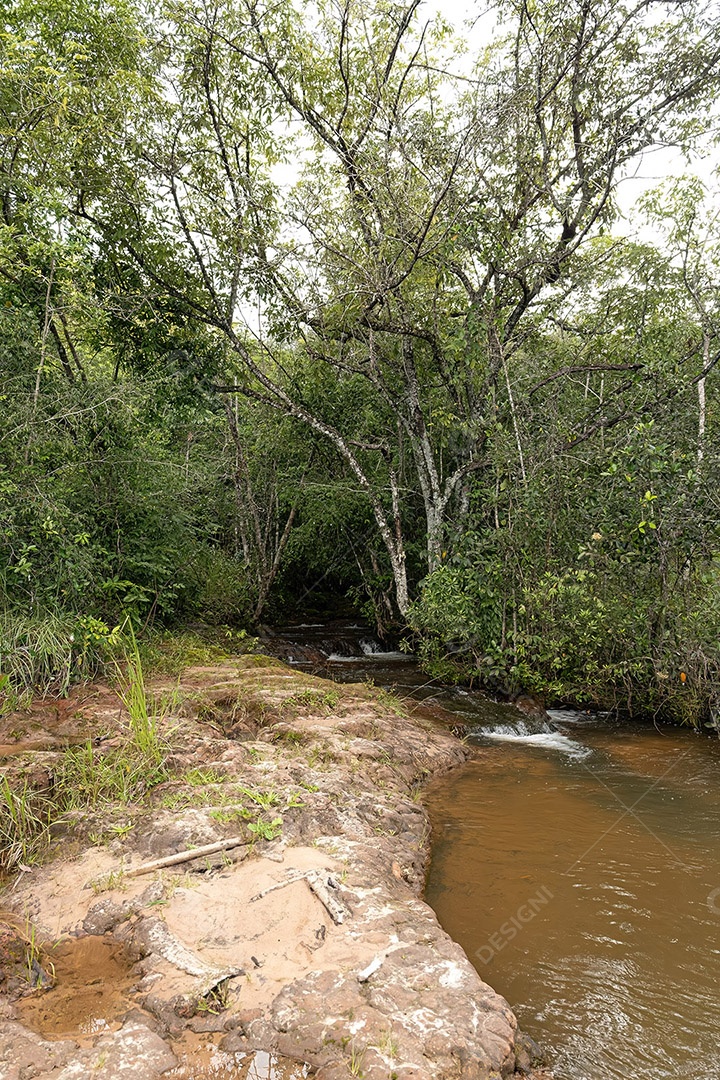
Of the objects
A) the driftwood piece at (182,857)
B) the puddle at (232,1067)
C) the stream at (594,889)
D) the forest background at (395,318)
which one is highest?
the forest background at (395,318)

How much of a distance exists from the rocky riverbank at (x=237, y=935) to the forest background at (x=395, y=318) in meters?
2.23

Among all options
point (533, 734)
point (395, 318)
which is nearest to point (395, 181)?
point (395, 318)

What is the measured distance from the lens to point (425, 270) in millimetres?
8633

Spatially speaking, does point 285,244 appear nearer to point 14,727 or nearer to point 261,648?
point 261,648

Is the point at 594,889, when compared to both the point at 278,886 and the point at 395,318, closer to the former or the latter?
the point at 278,886

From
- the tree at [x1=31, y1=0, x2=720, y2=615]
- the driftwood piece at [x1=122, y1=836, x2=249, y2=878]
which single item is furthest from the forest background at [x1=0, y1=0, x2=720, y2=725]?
the driftwood piece at [x1=122, y1=836, x2=249, y2=878]

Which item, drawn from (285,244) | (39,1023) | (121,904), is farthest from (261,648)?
(39,1023)

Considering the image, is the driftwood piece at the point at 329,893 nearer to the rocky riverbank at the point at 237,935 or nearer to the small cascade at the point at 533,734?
the rocky riverbank at the point at 237,935

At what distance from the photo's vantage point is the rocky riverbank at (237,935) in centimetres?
219

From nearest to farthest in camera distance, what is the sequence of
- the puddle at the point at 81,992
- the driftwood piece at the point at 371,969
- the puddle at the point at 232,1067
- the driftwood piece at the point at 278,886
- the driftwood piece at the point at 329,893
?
the puddle at the point at 232,1067 < the puddle at the point at 81,992 < the driftwood piece at the point at 371,969 < the driftwood piece at the point at 329,893 < the driftwood piece at the point at 278,886

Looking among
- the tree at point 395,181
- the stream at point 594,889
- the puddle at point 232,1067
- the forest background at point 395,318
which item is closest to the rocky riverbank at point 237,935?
the puddle at point 232,1067

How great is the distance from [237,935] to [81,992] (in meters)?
0.64

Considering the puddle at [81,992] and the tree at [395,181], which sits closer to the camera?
the puddle at [81,992]

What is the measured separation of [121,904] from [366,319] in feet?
24.9
